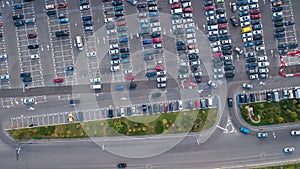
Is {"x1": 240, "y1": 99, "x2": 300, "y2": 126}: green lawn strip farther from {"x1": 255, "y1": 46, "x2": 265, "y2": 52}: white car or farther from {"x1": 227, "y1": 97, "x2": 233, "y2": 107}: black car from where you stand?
{"x1": 255, "y1": 46, "x2": 265, "y2": 52}: white car

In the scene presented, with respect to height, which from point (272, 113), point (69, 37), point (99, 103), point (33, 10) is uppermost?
point (33, 10)

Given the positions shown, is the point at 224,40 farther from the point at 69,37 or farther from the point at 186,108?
the point at 69,37

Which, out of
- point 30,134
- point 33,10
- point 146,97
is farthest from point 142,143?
point 33,10

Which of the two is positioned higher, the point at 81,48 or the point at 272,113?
the point at 81,48

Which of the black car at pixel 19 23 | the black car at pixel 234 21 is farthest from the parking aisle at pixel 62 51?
the black car at pixel 234 21

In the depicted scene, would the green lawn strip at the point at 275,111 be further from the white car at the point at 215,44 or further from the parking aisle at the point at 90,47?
the parking aisle at the point at 90,47

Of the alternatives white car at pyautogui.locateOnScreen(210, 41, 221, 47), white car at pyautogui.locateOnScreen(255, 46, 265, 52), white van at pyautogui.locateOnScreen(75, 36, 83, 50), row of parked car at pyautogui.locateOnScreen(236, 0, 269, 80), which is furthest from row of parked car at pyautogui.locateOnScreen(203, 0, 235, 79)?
white van at pyautogui.locateOnScreen(75, 36, 83, 50)
